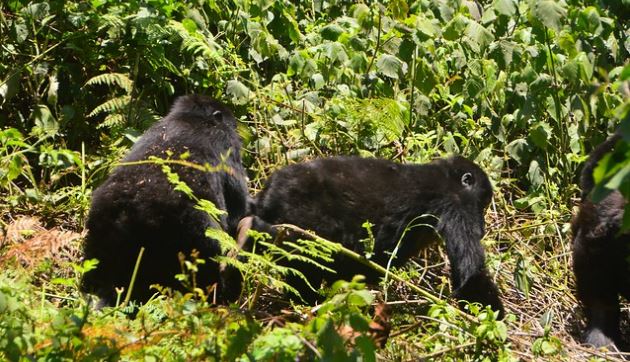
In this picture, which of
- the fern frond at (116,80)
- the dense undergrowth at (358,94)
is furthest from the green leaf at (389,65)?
the fern frond at (116,80)

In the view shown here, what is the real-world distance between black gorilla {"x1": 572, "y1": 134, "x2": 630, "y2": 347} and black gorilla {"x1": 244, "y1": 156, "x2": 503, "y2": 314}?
1.37 ft

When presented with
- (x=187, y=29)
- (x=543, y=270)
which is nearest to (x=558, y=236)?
(x=543, y=270)

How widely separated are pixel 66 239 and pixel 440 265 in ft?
7.46

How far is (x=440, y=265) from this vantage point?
4727 millimetres

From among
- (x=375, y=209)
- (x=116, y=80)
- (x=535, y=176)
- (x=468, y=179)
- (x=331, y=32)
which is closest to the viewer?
(x=375, y=209)

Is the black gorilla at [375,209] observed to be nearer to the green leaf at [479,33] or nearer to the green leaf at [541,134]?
the green leaf at [541,134]

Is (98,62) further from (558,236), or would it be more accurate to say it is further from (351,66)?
(558,236)

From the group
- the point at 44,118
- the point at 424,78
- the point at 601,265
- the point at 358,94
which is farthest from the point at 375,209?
the point at 44,118

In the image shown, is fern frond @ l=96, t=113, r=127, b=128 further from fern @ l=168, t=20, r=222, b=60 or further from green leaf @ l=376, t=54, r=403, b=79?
green leaf @ l=376, t=54, r=403, b=79

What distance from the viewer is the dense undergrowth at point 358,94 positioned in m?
4.71

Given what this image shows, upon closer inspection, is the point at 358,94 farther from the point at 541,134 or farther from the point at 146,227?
the point at 146,227

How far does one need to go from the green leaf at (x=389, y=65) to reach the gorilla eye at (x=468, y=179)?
851 millimetres

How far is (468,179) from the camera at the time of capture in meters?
4.50

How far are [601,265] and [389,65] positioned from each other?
165cm
